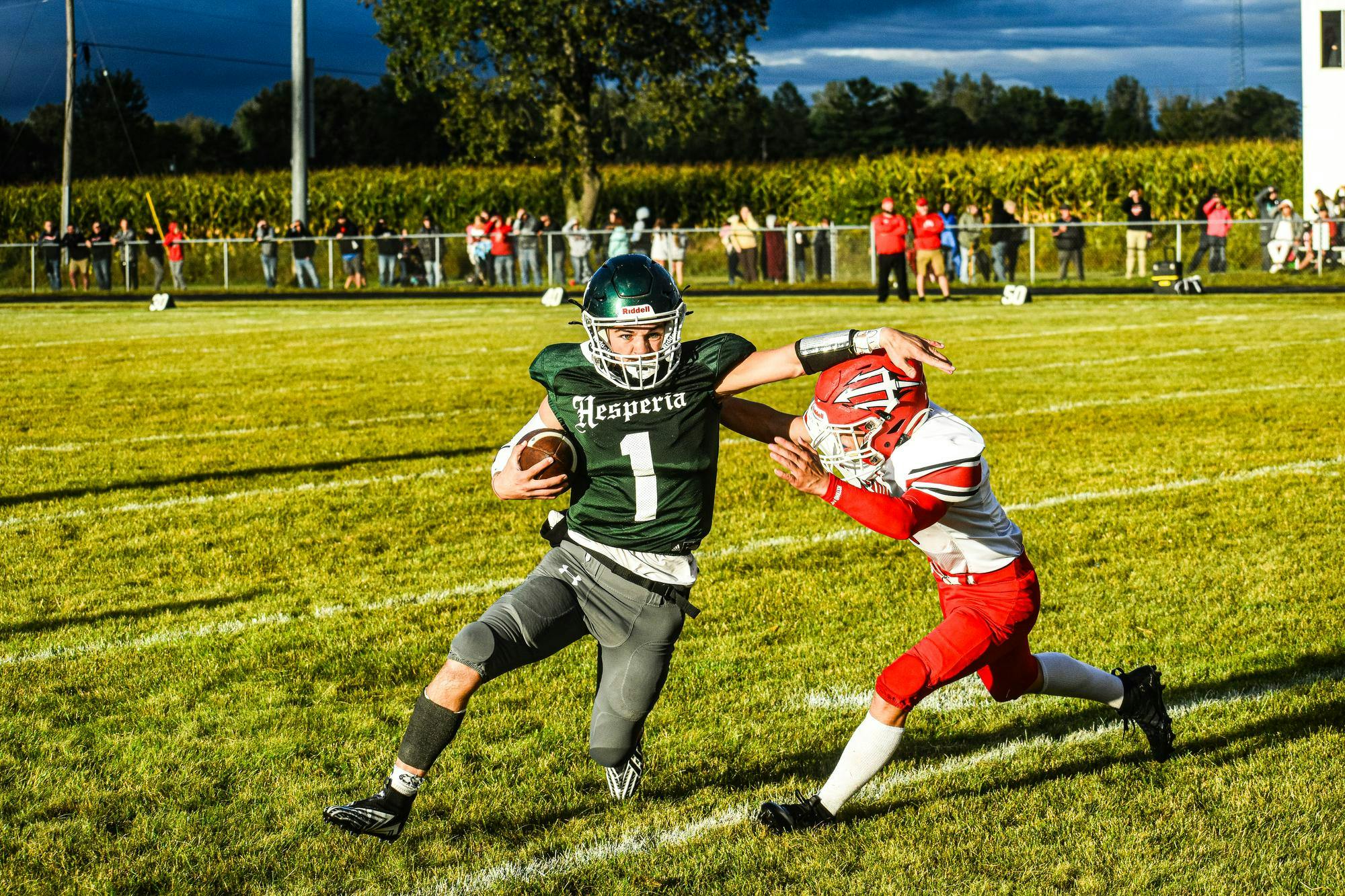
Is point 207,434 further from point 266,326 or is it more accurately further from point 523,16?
point 523,16

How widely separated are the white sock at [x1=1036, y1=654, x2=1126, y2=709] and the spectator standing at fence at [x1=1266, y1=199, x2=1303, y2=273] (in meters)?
23.5

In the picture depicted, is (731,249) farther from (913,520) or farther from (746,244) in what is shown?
(913,520)

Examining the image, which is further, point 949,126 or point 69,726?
point 949,126

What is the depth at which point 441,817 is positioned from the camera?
3.99m

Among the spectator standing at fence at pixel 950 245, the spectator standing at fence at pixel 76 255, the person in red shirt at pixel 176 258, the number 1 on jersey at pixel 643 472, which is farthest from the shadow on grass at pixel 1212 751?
the spectator standing at fence at pixel 76 255

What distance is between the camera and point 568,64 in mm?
41188

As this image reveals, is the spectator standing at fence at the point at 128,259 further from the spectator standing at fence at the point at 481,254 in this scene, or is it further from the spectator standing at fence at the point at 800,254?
the spectator standing at fence at the point at 800,254

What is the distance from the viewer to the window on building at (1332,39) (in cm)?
3262

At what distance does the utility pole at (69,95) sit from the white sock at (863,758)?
37499 mm

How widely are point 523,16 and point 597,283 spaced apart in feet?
125

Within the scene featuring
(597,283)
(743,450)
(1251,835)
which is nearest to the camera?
(1251,835)

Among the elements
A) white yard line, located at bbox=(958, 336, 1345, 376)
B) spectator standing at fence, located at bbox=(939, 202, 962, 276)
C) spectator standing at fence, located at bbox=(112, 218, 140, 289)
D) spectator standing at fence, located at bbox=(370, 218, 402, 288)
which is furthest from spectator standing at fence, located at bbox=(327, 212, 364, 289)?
white yard line, located at bbox=(958, 336, 1345, 376)

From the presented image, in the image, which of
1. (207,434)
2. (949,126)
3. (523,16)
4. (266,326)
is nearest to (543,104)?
(523,16)

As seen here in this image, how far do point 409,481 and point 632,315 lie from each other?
516 cm
